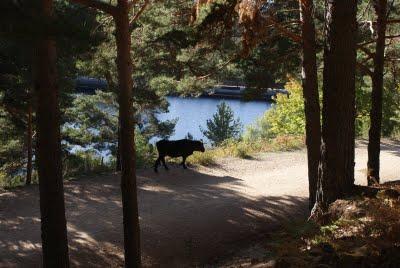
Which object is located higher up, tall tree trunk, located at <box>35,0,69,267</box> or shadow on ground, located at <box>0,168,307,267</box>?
tall tree trunk, located at <box>35,0,69,267</box>

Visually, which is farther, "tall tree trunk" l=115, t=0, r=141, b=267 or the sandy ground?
the sandy ground

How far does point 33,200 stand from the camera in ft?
44.4

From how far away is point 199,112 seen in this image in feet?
299

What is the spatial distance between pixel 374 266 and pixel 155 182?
37.3 ft

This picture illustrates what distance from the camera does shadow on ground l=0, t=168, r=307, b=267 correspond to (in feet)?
31.9

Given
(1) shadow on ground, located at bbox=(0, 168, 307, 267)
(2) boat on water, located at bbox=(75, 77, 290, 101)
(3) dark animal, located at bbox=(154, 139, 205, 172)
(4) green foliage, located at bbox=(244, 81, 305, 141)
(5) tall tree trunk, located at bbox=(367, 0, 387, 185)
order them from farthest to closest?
(4) green foliage, located at bbox=(244, 81, 305, 141) → (3) dark animal, located at bbox=(154, 139, 205, 172) → (2) boat on water, located at bbox=(75, 77, 290, 101) → (5) tall tree trunk, located at bbox=(367, 0, 387, 185) → (1) shadow on ground, located at bbox=(0, 168, 307, 267)

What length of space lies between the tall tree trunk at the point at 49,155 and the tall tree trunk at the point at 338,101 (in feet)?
13.2

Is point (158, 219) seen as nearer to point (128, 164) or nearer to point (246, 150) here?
point (128, 164)

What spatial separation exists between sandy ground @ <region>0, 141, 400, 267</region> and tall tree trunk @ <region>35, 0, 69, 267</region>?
2.47m

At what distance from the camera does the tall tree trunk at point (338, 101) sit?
6.98 m

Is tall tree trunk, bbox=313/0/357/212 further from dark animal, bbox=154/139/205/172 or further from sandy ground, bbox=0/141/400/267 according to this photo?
dark animal, bbox=154/139/205/172

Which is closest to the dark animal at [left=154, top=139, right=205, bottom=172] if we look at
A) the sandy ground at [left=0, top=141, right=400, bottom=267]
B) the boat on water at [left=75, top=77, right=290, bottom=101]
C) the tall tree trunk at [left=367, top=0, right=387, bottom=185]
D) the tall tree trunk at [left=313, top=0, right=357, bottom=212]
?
the sandy ground at [left=0, top=141, right=400, bottom=267]

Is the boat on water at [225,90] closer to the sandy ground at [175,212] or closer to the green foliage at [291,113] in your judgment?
the green foliage at [291,113]

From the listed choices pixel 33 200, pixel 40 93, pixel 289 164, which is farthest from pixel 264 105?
pixel 40 93
